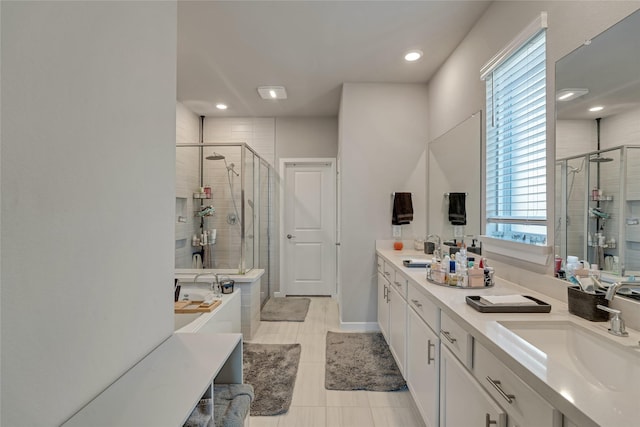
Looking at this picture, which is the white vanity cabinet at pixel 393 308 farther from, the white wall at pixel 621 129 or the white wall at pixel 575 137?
the white wall at pixel 621 129

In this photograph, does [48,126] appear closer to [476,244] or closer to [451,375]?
[451,375]

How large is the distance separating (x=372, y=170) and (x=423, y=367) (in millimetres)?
2049

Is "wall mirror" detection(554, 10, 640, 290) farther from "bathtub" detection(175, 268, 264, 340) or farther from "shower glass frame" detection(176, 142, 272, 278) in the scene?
"shower glass frame" detection(176, 142, 272, 278)

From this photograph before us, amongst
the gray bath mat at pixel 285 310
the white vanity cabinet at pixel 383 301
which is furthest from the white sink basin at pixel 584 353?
the gray bath mat at pixel 285 310

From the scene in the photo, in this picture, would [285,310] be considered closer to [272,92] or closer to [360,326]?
[360,326]

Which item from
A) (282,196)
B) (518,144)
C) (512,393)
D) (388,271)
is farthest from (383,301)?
(282,196)

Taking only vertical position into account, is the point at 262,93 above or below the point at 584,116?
above

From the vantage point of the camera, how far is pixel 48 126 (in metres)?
0.67

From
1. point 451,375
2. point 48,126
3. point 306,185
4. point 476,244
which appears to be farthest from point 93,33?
point 306,185

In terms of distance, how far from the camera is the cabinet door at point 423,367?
59.9 inches

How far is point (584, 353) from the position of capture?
1.04 meters

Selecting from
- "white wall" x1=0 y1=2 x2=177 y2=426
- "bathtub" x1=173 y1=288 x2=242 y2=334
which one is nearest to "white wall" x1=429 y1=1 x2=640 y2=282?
"white wall" x1=0 y1=2 x2=177 y2=426

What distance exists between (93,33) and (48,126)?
31 cm

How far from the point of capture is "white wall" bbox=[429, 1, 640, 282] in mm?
1280
